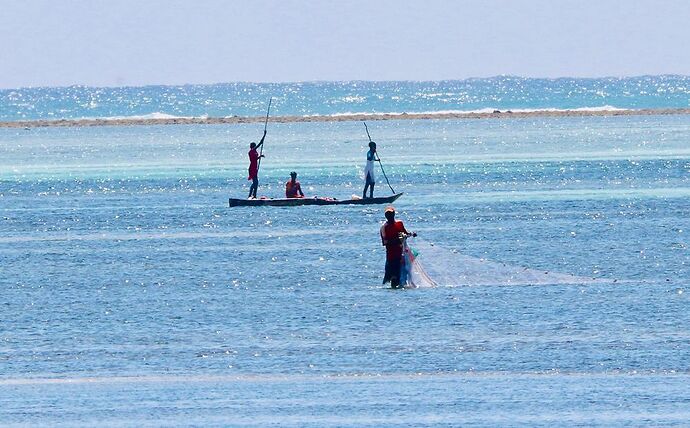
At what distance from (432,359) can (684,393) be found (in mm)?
3748

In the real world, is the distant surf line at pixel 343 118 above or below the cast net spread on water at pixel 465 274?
below

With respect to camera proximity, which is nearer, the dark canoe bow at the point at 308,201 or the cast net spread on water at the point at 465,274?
the cast net spread on water at the point at 465,274

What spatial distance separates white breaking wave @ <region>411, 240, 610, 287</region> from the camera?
1148 inches

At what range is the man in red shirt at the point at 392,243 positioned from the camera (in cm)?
2800

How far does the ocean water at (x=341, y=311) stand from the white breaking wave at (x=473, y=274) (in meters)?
0.10

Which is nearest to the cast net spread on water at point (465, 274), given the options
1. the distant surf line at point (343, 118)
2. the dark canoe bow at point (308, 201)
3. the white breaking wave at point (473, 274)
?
the white breaking wave at point (473, 274)

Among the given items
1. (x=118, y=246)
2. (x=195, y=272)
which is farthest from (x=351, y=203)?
(x=195, y=272)

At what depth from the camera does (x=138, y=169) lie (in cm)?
8044

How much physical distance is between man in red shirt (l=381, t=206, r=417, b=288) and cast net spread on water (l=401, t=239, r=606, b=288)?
0.41 feet

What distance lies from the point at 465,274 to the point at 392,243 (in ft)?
6.28

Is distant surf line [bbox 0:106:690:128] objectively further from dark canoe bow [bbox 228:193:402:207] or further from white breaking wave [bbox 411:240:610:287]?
white breaking wave [bbox 411:240:610:287]

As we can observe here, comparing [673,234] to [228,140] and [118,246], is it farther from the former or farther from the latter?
[228,140]

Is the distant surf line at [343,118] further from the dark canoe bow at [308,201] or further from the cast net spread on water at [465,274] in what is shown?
the cast net spread on water at [465,274]

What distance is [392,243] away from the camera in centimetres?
2816
